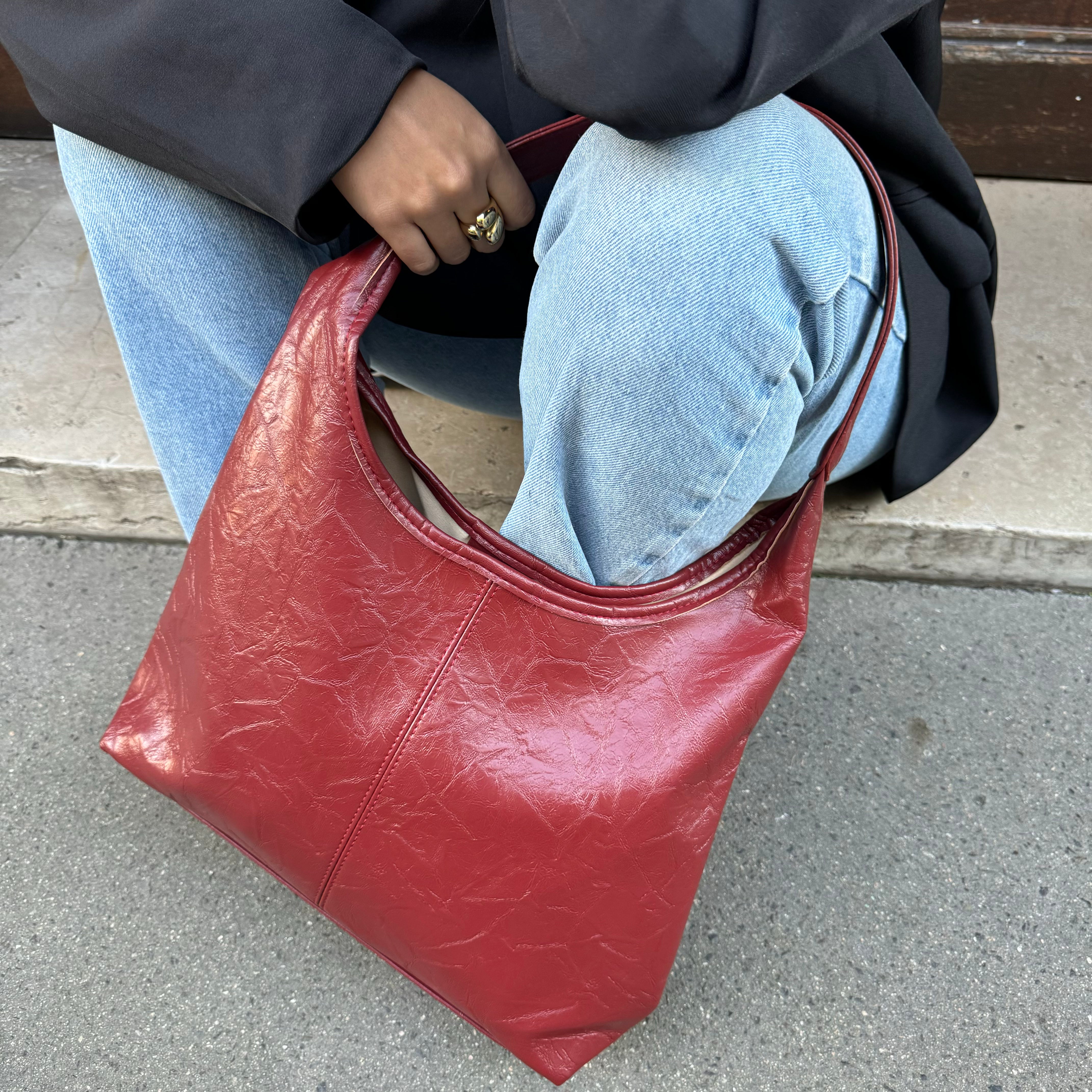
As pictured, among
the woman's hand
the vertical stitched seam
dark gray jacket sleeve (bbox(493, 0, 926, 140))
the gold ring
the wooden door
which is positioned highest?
dark gray jacket sleeve (bbox(493, 0, 926, 140))

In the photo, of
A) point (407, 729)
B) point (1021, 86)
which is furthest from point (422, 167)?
point (1021, 86)

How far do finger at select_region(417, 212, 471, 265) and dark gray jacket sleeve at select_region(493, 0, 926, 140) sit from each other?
0.17 metres

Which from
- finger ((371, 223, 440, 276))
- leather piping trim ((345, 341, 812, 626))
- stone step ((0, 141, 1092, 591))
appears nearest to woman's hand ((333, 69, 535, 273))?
finger ((371, 223, 440, 276))

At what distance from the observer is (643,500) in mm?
765

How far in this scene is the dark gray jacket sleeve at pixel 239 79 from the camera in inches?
28.5

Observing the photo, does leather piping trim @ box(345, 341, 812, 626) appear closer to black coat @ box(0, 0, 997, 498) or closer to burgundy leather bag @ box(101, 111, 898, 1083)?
burgundy leather bag @ box(101, 111, 898, 1083)

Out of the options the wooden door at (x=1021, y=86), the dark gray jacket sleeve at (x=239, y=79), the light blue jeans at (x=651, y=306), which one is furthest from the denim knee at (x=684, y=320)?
the wooden door at (x=1021, y=86)

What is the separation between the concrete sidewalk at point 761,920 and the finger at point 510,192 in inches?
29.3

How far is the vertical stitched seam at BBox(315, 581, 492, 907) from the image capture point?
74cm

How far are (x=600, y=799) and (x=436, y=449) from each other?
0.81m

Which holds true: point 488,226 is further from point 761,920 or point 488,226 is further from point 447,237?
point 761,920

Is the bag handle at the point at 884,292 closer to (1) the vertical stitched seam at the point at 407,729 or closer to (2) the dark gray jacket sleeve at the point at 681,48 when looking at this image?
(2) the dark gray jacket sleeve at the point at 681,48

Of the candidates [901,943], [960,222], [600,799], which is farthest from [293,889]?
[960,222]

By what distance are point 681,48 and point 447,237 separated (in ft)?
0.85
